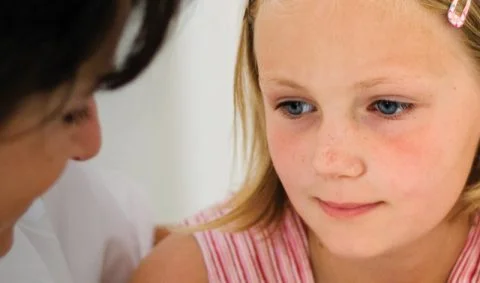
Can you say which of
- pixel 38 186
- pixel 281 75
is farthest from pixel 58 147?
pixel 281 75

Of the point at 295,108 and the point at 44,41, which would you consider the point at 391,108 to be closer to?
the point at 295,108

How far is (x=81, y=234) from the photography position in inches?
27.9

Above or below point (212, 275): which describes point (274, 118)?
above

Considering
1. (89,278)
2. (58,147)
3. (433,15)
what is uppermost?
(433,15)

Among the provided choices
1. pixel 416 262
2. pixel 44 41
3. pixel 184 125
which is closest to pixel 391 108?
pixel 416 262

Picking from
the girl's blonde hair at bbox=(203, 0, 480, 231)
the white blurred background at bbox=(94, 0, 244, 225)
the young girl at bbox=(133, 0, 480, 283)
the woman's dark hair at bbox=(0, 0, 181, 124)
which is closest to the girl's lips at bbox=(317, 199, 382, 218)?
the young girl at bbox=(133, 0, 480, 283)

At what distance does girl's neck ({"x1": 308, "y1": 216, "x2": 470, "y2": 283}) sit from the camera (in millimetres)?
699

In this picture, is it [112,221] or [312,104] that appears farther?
[112,221]

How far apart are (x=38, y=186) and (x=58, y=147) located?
27mm

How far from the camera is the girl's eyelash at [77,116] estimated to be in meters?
0.51

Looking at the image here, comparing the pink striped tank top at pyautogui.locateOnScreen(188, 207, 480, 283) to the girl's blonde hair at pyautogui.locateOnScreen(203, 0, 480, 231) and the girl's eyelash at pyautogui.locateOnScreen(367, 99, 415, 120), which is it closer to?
the girl's blonde hair at pyautogui.locateOnScreen(203, 0, 480, 231)

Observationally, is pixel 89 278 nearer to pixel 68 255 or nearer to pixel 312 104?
pixel 68 255

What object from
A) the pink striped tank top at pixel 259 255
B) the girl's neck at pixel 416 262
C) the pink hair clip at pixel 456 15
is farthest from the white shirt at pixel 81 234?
the pink hair clip at pixel 456 15

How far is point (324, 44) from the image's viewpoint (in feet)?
1.92
